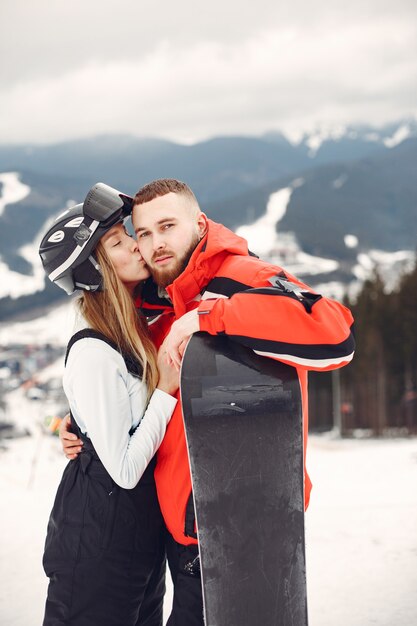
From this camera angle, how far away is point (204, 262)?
239 centimetres

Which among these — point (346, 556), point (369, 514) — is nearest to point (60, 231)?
point (346, 556)

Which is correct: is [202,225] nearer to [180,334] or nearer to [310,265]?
[180,334]

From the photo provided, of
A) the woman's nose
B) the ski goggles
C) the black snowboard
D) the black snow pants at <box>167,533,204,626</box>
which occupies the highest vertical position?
the ski goggles

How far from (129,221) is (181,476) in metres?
1.07

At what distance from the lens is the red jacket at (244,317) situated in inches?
84.9

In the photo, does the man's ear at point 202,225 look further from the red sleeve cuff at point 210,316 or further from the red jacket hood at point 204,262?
the red sleeve cuff at point 210,316

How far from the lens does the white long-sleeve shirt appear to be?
236cm

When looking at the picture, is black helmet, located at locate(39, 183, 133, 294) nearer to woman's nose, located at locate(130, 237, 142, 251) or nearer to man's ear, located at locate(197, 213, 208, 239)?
woman's nose, located at locate(130, 237, 142, 251)

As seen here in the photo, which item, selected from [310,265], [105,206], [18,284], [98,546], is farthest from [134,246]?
[18,284]

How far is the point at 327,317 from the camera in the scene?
2.18 m

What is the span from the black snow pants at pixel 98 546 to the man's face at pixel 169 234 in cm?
75

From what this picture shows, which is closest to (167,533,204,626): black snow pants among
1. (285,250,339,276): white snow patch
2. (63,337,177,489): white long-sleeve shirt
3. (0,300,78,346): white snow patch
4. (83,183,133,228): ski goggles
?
(63,337,177,489): white long-sleeve shirt

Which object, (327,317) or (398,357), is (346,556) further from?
(398,357)

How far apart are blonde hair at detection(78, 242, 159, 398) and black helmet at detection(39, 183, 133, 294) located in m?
0.04
